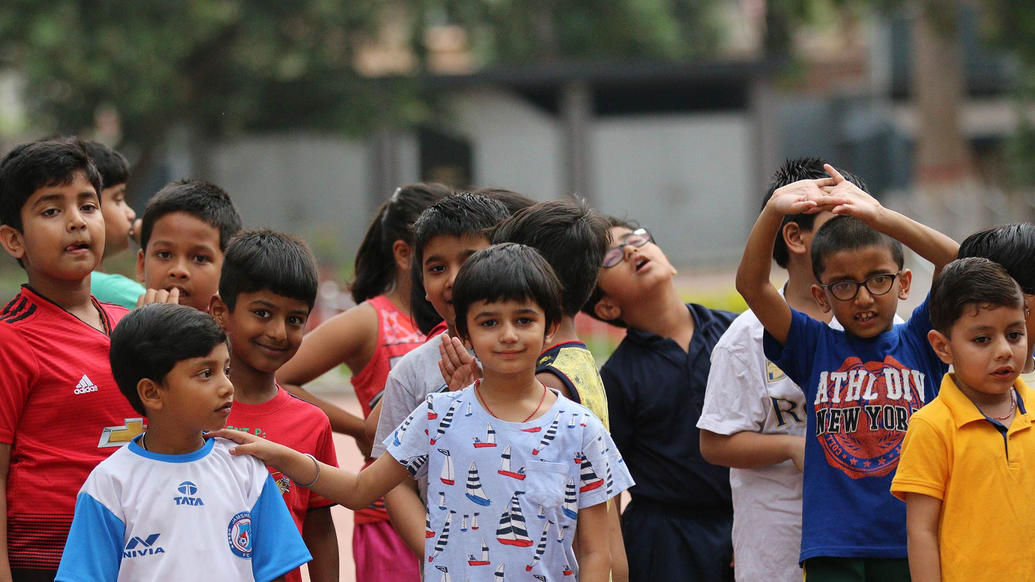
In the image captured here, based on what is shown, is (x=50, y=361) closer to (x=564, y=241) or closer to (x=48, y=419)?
(x=48, y=419)

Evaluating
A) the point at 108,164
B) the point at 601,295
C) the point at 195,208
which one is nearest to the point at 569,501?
the point at 601,295

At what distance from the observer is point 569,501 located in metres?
2.73

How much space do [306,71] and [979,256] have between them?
59.8 ft

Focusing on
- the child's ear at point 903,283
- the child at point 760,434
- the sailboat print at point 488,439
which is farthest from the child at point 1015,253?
the sailboat print at point 488,439

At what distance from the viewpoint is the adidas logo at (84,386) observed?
2994mm

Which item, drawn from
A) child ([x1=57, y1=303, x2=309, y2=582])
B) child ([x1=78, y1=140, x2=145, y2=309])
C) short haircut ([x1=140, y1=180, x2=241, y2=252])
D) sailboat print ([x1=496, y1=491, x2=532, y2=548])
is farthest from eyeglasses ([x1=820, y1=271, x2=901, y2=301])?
child ([x1=78, y1=140, x2=145, y2=309])

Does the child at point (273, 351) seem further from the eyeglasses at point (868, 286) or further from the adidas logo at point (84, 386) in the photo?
the eyeglasses at point (868, 286)

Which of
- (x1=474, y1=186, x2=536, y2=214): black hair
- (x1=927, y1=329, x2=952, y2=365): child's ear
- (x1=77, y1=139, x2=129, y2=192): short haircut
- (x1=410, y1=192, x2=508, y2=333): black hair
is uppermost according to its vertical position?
(x1=77, y1=139, x2=129, y2=192): short haircut

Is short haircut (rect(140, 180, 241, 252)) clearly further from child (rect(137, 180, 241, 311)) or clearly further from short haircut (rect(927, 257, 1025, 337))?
short haircut (rect(927, 257, 1025, 337))

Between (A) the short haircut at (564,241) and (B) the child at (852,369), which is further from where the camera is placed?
(A) the short haircut at (564,241)

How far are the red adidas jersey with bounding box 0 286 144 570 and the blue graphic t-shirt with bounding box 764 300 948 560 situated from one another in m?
1.72

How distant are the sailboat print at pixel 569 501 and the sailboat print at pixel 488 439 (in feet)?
0.64

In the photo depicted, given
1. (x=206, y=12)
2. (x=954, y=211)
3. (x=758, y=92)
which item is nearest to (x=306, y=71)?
(x=206, y=12)

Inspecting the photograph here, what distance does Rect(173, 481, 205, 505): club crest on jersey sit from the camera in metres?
2.67
